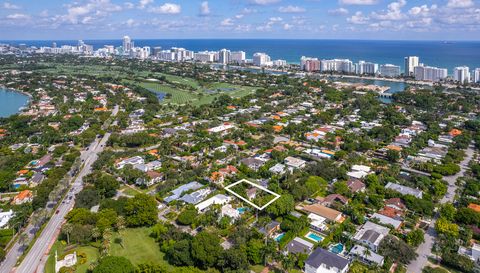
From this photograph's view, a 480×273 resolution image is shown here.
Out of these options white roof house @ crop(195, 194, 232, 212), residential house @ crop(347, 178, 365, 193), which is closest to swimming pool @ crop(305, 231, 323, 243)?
white roof house @ crop(195, 194, 232, 212)

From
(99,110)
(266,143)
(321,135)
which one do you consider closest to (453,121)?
(321,135)

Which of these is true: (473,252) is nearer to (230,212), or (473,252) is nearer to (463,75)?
(230,212)

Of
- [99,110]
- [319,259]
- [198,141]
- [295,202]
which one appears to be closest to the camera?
[319,259]

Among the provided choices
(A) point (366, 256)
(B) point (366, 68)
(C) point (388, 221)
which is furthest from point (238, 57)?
(A) point (366, 256)

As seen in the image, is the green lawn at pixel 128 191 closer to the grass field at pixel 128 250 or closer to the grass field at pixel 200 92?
the grass field at pixel 128 250

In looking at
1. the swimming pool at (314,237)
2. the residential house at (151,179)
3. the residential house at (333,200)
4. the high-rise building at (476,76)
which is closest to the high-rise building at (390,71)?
the high-rise building at (476,76)

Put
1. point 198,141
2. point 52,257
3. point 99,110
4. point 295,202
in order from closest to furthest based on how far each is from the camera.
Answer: point 52,257 < point 295,202 < point 198,141 < point 99,110

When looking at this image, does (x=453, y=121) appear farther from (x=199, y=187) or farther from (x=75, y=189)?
(x=75, y=189)
